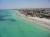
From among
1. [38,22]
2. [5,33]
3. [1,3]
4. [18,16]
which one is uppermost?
[1,3]

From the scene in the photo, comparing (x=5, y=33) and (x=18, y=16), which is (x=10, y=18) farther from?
(x=5, y=33)

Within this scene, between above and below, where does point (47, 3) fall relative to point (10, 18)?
above

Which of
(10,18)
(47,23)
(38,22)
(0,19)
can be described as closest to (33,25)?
(38,22)

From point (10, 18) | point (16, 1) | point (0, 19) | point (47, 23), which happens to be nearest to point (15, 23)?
point (10, 18)

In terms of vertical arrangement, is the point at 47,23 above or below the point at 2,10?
below

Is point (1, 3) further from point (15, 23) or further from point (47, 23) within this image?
point (47, 23)

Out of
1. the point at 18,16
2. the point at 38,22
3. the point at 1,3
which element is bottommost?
the point at 38,22
